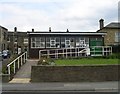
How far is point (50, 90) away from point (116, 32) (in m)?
41.7

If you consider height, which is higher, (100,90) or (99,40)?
(99,40)

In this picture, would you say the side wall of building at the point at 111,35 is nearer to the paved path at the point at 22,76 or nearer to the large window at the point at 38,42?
the large window at the point at 38,42

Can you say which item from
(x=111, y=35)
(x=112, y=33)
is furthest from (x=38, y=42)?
(x=112, y=33)

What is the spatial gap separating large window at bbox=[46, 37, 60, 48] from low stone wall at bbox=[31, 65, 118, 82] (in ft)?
69.9

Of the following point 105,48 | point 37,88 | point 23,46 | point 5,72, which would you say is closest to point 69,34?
point 105,48

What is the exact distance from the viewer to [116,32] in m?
57.6

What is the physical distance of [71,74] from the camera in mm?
21547

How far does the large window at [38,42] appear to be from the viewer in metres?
42.6

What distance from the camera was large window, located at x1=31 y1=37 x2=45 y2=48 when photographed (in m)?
42.6

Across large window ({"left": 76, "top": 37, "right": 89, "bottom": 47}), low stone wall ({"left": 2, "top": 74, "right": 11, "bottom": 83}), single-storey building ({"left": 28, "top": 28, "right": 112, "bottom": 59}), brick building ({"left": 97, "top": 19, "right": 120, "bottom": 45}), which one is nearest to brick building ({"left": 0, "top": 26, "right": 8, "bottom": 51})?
brick building ({"left": 97, "top": 19, "right": 120, "bottom": 45})

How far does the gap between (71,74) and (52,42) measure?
21.6 m

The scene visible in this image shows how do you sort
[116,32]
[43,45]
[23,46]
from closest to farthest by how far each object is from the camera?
[43,45] → [116,32] → [23,46]

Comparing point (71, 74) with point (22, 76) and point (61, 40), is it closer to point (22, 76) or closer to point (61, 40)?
point (22, 76)

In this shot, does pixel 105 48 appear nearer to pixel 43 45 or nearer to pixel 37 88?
pixel 43 45
